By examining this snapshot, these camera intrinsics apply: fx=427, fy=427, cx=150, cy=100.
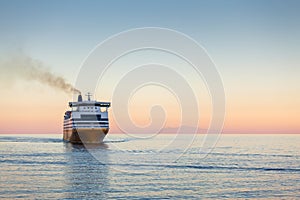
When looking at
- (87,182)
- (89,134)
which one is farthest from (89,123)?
(87,182)

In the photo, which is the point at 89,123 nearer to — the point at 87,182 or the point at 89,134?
the point at 89,134

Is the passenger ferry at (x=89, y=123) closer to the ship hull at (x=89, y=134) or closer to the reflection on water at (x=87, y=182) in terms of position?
the ship hull at (x=89, y=134)

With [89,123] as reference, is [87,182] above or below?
below

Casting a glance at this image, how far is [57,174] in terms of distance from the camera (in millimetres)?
39938

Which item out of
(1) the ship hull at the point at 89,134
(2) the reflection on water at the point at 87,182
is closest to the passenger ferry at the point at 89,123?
(1) the ship hull at the point at 89,134

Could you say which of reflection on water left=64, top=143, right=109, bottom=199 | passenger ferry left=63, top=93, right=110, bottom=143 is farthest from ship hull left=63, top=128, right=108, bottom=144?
reflection on water left=64, top=143, right=109, bottom=199

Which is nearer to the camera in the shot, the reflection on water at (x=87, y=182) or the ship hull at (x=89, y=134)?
the reflection on water at (x=87, y=182)

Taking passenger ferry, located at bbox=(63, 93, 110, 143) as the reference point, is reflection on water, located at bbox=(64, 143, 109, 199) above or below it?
below

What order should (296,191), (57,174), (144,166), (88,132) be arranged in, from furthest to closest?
1. (88,132)
2. (144,166)
3. (57,174)
4. (296,191)

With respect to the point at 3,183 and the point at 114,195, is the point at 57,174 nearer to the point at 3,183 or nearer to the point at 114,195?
the point at 3,183

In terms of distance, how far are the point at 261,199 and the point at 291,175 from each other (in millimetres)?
14858

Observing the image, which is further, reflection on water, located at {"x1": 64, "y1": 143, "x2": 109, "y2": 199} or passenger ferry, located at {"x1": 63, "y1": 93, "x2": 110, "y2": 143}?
passenger ferry, located at {"x1": 63, "y1": 93, "x2": 110, "y2": 143}

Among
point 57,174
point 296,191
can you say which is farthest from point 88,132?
point 296,191

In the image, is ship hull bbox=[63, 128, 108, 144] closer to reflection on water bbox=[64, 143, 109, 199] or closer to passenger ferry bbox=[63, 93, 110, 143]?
passenger ferry bbox=[63, 93, 110, 143]
